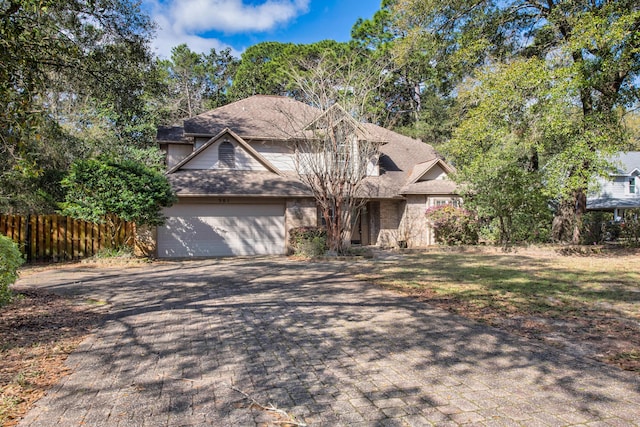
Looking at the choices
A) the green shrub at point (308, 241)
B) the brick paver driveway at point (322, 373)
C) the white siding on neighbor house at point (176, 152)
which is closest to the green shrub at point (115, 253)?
the green shrub at point (308, 241)

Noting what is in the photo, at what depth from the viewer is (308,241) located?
52.9ft

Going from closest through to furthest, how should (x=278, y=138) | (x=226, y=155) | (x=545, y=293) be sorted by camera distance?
1. (x=545, y=293)
2. (x=226, y=155)
3. (x=278, y=138)

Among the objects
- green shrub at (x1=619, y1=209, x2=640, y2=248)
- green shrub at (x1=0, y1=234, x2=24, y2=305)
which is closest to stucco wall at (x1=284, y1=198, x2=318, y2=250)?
green shrub at (x1=0, y1=234, x2=24, y2=305)

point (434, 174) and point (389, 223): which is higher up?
point (434, 174)

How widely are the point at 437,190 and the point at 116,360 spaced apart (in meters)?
18.4

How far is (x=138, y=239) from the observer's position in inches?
677

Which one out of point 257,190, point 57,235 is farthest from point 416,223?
point 57,235

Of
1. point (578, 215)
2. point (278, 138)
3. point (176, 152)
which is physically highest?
point (278, 138)

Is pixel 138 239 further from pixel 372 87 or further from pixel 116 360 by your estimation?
pixel 116 360

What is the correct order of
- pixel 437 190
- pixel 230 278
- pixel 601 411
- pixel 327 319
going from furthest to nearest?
pixel 437 190, pixel 230 278, pixel 327 319, pixel 601 411

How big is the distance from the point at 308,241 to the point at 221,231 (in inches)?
174

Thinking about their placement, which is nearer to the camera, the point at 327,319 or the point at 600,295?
the point at 327,319

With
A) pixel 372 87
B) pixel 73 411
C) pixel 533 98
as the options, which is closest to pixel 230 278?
pixel 73 411

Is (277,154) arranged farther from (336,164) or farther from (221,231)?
(336,164)
